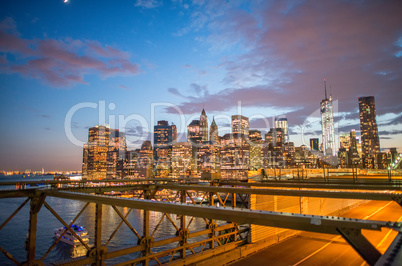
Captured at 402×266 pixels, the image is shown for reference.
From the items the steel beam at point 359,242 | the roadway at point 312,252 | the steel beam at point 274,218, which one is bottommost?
the roadway at point 312,252

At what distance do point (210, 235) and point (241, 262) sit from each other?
2.89 metres

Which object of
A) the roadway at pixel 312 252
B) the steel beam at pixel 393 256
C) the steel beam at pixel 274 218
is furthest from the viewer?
the roadway at pixel 312 252

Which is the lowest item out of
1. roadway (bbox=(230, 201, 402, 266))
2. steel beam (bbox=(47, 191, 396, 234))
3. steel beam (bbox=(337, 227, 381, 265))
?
roadway (bbox=(230, 201, 402, 266))

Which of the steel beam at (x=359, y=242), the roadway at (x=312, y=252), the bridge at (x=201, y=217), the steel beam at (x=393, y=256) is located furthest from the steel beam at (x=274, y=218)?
the roadway at (x=312, y=252)

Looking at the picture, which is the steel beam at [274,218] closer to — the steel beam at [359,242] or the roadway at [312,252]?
the steel beam at [359,242]

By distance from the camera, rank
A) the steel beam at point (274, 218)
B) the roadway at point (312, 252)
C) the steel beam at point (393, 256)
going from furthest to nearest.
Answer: the roadway at point (312, 252)
the steel beam at point (274, 218)
the steel beam at point (393, 256)

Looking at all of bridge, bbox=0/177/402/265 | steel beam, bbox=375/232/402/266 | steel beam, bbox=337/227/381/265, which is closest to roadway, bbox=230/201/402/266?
bridge, bbox=0/177/402/265

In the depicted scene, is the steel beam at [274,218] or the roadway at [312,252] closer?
the steel beam at [274,218]

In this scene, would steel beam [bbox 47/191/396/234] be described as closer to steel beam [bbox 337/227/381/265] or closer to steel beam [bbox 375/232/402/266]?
steel beam [bbox 337/227/381/265]

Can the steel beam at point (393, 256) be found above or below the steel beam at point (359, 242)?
above

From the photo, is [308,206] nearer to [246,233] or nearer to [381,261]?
[246,233]

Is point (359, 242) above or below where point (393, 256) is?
below

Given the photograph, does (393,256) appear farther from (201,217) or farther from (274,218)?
(201,217)

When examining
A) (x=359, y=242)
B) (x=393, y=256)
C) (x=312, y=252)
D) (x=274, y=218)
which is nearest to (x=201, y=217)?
(x=274, y=218)
